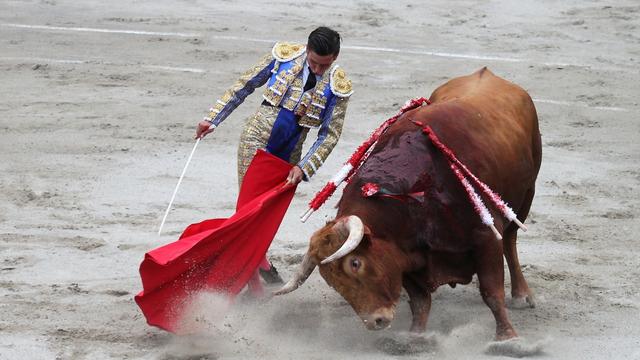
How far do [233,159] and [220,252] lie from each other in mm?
2747

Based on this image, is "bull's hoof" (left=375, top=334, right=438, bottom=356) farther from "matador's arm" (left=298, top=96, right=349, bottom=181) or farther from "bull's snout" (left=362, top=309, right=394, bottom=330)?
"matador's arm" (left=298, top=96, right=349, bottom=181)

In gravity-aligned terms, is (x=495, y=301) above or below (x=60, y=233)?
above

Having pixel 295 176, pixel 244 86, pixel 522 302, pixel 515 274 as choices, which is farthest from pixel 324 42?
pixel 522 302

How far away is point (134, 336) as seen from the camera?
5.50m

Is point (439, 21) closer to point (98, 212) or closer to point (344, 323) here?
point (98, 212)

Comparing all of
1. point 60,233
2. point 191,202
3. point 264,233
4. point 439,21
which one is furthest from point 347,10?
point 264,233

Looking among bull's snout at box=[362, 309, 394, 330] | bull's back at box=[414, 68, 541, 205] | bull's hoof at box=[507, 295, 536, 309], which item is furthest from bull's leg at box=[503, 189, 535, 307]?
bull's snout at box=[362, 309, 394, 330]

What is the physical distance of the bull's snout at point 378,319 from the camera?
515 centimetres

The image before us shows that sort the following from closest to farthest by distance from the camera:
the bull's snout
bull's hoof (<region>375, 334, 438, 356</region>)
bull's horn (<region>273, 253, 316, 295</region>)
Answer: the bull's snout → bull's horn (<region>273, 253, 316, 295</region>) → bull's hoof (<region>375, 334, 438, 356</region>)

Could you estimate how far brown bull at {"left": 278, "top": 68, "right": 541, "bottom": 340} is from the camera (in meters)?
5.16

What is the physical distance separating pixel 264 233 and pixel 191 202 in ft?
5.84

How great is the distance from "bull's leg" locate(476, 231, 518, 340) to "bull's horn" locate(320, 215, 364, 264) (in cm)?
66

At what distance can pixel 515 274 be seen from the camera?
6148mm

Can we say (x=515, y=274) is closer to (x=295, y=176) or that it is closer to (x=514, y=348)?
(x=514, y=348)
